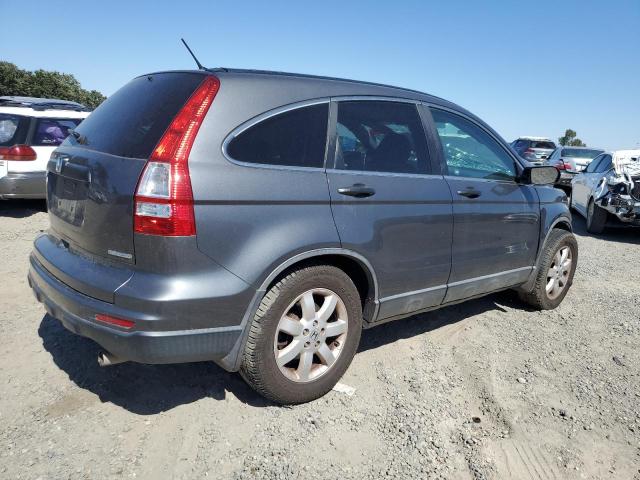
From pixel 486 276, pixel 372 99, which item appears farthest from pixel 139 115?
pixel 486 276

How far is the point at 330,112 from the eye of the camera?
282 cm

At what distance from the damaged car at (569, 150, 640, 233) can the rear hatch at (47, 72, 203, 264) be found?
7868 mm

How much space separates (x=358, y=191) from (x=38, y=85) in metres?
48.9

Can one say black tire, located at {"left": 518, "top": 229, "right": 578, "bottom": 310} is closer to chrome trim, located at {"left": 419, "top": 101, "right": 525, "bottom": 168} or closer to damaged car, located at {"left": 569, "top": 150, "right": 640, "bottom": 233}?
chrome trim, located at {"left": 419, "top": 101, "right": 525, "bottom": 168}

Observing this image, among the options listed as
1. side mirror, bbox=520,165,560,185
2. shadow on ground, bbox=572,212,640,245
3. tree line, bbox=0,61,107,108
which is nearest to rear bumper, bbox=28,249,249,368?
side mirror, bbox=520,165,560,185

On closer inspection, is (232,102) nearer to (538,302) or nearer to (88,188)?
(88,188)

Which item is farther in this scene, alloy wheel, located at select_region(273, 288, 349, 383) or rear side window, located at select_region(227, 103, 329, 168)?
alloy wheel, located at select_region(273, 288, 349, 383)

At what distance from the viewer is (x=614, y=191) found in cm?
822

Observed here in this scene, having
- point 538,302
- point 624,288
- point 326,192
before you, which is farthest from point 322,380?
point 624,288

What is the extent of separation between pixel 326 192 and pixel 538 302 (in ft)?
9.16

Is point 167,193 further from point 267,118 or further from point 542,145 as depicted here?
point 542,145

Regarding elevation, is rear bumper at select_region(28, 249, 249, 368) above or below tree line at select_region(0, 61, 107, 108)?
below

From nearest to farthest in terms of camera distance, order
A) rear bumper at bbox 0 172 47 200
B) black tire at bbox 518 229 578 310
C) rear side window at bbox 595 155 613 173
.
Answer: black tire at bbox 518 229 578 310 < rear bumper at bbox 0 172 47 200 < rear side window at bbox 595 155 613 173

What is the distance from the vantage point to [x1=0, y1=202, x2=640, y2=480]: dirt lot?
2.35 meters
